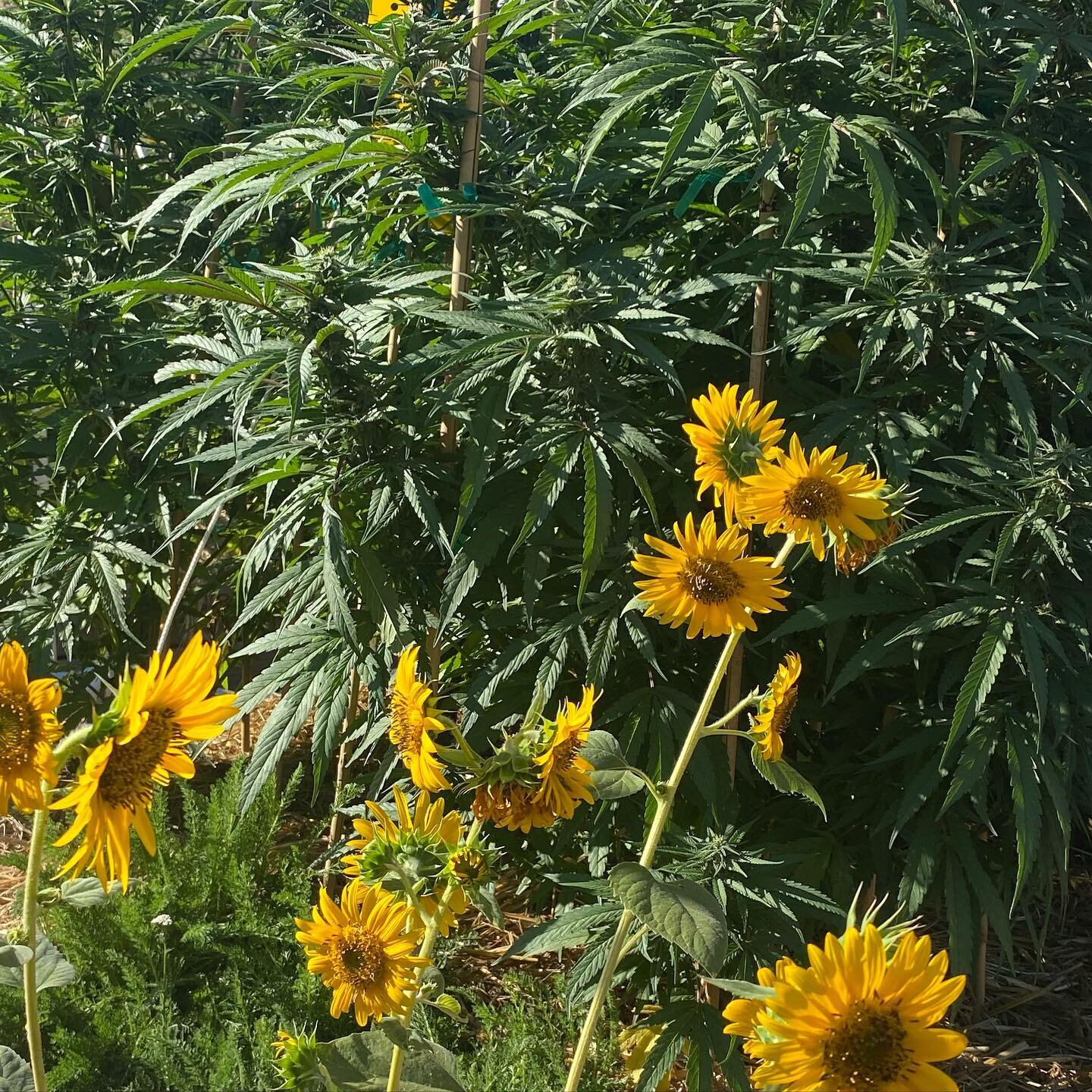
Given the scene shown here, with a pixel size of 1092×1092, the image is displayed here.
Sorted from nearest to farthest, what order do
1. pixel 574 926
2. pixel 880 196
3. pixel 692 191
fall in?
pixel 880 196 → pixel 574 926 → pixel 692 191

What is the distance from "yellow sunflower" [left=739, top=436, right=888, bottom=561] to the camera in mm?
995

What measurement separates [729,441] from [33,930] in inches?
26.9

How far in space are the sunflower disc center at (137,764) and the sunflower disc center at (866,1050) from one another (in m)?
0.44

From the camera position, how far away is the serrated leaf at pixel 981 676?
1.46 meters

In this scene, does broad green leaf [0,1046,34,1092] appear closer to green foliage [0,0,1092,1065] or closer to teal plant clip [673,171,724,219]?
green foliage [0,0,1092,1065]

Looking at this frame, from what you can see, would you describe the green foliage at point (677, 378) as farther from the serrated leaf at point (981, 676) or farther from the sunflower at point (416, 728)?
the sunflower at point (416, 728)

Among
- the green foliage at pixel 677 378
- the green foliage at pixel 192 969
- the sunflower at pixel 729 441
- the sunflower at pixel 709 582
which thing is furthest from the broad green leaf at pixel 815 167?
the green foliage at pixel 192 969

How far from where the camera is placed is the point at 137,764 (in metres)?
0.72

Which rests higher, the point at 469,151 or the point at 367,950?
the point at 469,151

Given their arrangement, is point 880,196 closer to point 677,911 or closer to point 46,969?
point 677,911

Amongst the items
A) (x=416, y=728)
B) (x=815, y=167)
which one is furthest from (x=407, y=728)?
(x=815, y=167)

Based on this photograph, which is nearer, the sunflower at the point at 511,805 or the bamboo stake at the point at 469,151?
the sunflower at the point at 511,805

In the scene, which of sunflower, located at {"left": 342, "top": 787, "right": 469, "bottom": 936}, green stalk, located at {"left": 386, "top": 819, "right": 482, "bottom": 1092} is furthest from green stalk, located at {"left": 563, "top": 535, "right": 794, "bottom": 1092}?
sunflower, located at {"left": 342, "top": 787, "right": 469, "bottom": 936}

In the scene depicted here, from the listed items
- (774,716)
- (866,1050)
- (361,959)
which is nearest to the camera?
(866,1050)
